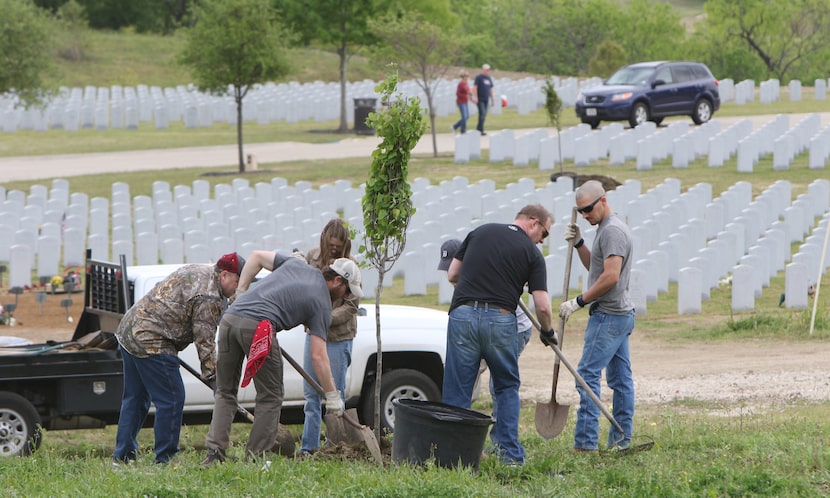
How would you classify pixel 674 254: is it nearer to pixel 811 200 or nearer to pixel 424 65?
pixel 811 200

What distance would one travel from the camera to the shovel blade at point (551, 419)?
7613 mm

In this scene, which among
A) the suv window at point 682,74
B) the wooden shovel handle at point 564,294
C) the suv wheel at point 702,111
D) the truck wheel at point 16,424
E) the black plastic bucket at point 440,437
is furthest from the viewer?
the suv wheel at point 702,111

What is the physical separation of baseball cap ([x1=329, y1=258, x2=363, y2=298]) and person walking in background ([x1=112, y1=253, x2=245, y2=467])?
605mm

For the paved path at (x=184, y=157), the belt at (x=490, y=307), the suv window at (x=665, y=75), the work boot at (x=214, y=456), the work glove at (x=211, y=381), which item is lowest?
the work boot at (x=214, y=456)

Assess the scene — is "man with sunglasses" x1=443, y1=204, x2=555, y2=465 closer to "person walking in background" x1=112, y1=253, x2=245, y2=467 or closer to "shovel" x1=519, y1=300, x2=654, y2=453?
"shovel" x1=519, y1=300, x2=654, y2=453

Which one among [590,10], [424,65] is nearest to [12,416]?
[424,65]

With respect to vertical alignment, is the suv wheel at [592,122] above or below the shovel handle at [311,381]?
above

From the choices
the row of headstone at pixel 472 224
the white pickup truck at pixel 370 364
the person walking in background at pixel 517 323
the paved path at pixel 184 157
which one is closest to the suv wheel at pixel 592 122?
the paved path at pixel 184 157

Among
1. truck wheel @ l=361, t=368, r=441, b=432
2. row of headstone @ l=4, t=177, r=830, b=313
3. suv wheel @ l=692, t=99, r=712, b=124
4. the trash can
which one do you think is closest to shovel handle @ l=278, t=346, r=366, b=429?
truck wheel @ l=361, t=368, r=441, b=432

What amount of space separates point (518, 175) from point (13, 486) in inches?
757

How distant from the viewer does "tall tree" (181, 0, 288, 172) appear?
88.2 ft

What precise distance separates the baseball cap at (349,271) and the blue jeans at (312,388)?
0.82m

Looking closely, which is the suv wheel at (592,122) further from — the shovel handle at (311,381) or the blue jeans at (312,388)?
the shovel handle at (311,381)

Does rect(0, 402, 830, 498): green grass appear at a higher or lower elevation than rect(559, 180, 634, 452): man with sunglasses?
lower
